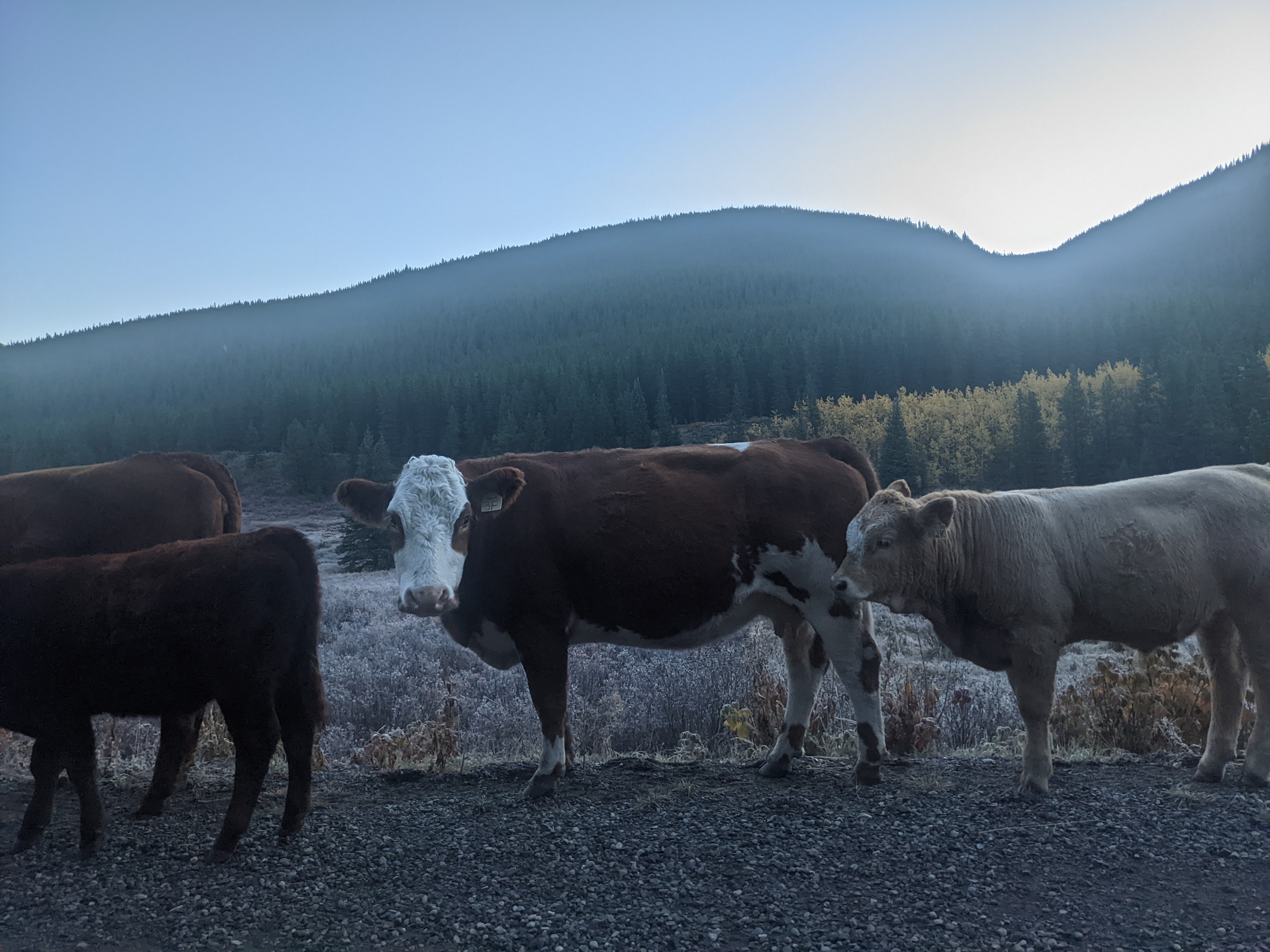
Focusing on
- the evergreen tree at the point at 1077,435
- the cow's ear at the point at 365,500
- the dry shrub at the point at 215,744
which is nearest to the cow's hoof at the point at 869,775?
the cow's ear at the point at 365,500

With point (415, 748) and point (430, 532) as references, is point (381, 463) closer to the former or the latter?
point (415, 748)

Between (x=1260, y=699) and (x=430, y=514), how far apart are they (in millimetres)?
6398

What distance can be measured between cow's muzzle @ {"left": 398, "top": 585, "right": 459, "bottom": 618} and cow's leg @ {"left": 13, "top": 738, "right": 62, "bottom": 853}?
7.95 ft

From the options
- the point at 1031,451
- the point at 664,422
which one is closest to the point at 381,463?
the point at 664,422

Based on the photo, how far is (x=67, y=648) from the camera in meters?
5.13

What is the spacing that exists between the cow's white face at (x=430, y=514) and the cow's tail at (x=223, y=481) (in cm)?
195

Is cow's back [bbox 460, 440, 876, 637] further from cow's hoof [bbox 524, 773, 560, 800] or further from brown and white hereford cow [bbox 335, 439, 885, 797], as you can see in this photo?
cow's hoof [bbox 524, 773, 560, 800]

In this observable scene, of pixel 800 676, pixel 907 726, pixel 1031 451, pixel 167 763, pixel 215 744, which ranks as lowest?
pixel 1031 451

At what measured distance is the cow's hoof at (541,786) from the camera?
6.10 meters

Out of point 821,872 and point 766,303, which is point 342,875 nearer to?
point 821,872

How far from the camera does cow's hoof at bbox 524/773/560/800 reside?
6.10m

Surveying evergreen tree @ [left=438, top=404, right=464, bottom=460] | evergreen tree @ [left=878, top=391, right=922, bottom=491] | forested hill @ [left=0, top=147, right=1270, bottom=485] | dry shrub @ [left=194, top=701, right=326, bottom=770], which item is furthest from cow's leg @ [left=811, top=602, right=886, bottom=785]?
evergreen tree @ [left=438, top=404, right=464, bottom=460]

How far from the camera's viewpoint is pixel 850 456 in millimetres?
7465

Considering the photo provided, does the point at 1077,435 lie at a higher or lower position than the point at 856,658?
lower
